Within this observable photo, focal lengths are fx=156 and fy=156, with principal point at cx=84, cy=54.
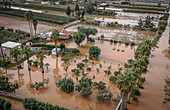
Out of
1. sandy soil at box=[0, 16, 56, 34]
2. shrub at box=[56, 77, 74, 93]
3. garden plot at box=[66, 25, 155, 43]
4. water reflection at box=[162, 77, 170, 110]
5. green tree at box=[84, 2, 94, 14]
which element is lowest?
water reflection at box=[162, 77, 170, 110]

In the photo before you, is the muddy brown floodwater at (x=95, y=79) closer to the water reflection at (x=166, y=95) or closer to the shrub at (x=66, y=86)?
the water reflection at (x=166, y=95)

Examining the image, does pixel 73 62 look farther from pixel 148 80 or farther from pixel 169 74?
pixel 169 74

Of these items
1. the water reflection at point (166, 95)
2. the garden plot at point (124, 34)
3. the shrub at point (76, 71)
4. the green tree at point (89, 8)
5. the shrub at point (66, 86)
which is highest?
the green tree at point (89, 8)

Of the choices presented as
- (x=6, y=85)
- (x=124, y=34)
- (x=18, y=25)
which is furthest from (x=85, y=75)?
(x=18, y=25)

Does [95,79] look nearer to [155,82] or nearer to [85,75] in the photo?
[85,75]

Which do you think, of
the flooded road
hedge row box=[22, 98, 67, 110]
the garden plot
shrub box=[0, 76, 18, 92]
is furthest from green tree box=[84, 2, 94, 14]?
hedge row box=[22, 98, 67, 110]

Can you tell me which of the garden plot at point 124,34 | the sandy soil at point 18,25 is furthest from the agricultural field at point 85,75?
the sandy soil at point 18,25

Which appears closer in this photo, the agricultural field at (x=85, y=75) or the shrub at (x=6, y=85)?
the agricultural field at (x=85, y=75)

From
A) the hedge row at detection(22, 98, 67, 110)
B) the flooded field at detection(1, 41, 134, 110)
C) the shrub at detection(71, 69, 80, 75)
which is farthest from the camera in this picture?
the shrub at detection(71, 69, 80, 75)

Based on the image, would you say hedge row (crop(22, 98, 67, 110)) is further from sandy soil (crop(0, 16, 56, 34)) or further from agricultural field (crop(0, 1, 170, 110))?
sandy soil (crop(0, 16, 56, 34))
